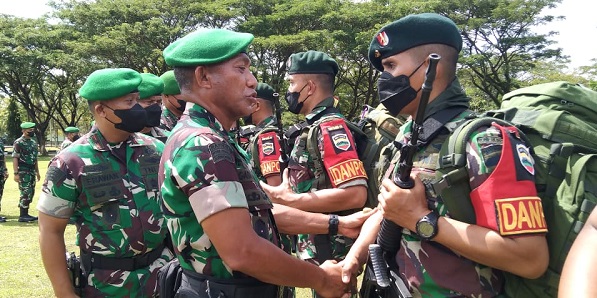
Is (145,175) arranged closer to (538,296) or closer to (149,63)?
(538,296)

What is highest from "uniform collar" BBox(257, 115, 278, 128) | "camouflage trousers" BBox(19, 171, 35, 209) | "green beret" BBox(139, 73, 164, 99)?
"green beret" BBox(139, 73, 164, 99)

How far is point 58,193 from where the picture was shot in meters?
2.96

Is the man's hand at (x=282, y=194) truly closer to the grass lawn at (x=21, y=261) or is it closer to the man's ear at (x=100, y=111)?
the man's ear at (x=100, y=111)

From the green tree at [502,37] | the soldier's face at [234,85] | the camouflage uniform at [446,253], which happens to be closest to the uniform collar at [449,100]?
the camouflage uniform at [446,253]

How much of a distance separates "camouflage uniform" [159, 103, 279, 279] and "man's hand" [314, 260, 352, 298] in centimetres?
33

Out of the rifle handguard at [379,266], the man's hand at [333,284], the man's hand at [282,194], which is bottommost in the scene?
the man's hand at [282,194]

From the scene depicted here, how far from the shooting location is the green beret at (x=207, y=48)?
2.18 metres

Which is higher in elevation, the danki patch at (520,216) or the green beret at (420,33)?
the green beret at (420,33)

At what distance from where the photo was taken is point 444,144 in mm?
2055

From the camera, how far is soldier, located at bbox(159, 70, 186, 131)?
5113 mm

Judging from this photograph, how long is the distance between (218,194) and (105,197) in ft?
4.85

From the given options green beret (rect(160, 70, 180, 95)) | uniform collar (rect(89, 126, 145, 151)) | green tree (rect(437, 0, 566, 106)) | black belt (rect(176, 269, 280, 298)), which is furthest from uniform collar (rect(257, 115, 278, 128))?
green tree (rect(437, 0, 566, 106))

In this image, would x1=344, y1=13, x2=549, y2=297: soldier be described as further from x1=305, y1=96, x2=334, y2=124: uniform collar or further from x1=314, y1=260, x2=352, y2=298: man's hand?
x1=305, y1=96, x2=334, y2=124: uniform collar

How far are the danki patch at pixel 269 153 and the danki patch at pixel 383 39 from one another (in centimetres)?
263
